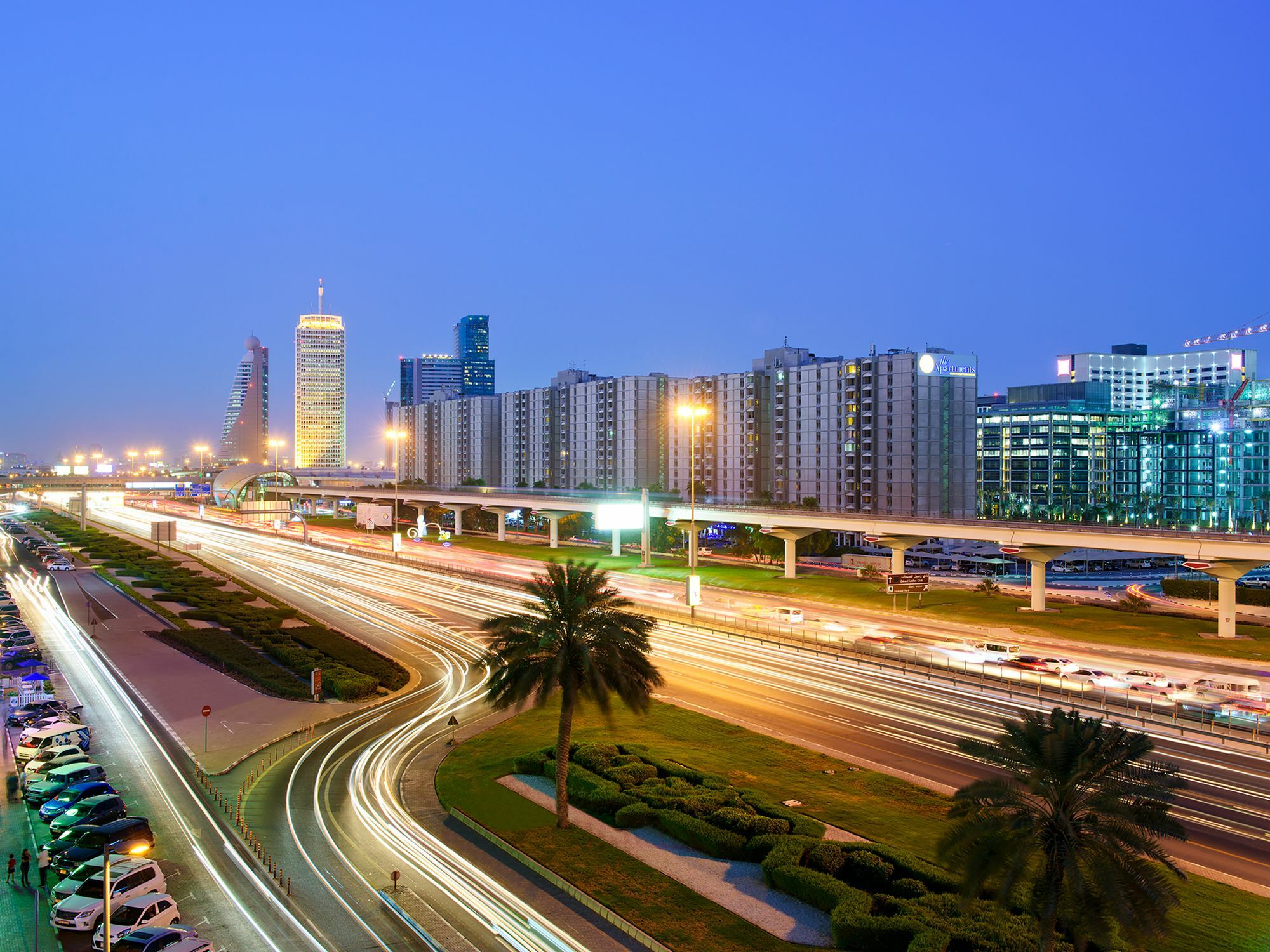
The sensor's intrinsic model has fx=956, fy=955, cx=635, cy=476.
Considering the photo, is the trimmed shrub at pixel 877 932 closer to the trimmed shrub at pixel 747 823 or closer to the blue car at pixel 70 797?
the trimmed shrub at pixel 747 823

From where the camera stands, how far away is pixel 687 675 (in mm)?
45969

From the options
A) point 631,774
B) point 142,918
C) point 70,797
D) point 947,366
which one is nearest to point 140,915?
point 142,918

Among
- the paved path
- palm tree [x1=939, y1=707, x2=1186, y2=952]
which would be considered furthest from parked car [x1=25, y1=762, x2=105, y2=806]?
palm tree [x1=939, y1=707, x2=1186, y2=952]

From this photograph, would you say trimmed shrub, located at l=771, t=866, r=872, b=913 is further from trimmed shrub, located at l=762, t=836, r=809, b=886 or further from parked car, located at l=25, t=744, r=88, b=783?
parked car, located at l=25, t=744, r=88, b=783

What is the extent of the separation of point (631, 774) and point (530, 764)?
3.80m

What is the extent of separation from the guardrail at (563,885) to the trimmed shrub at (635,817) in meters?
3.35

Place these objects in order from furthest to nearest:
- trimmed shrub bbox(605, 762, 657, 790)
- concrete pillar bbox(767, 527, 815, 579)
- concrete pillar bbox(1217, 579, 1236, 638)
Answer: concrete pillar bbox(767, 527, 815, 579) → concrete pillar bbox(1217, 579, 1236, 638) → trimmed shrub bbox(605, 762, 657, 790)

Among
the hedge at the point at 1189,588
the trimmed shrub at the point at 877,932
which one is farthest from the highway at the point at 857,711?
the hedge at the point at 1189,588

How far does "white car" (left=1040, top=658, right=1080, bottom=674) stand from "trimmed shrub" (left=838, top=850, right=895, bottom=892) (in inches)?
987

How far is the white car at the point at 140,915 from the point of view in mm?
20219

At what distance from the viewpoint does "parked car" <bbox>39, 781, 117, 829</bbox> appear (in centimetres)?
2728

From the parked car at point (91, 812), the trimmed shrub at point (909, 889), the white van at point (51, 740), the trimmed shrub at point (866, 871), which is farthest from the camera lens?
the white van at point (51, 740)

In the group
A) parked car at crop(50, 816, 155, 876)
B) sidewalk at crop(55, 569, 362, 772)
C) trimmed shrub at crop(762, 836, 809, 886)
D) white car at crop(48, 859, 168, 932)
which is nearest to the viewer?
white car at crop(48, 859, 168, 932)

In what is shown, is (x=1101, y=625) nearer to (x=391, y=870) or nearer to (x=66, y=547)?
(x=391, y=870)
